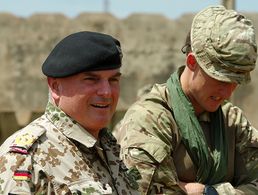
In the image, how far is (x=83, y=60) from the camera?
3.02m

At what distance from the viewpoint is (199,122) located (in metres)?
4.09

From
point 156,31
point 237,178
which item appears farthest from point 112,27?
point 237,178

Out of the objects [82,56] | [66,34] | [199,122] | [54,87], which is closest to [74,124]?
[54,87]

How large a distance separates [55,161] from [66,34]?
20.7m

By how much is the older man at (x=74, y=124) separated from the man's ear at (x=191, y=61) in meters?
0.84

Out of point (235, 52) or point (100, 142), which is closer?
point (100, 142)

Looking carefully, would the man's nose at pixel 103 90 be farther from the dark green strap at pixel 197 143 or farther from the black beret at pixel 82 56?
the dark green strap at pixel 197 143

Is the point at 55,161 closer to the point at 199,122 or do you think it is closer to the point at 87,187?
the point at 87,187

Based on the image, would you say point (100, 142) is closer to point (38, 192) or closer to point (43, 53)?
point (38, 192)

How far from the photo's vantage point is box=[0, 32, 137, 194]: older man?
9.61 feet

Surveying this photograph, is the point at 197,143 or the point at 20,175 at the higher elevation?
the point at 20,175

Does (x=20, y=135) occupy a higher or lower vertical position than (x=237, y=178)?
higher

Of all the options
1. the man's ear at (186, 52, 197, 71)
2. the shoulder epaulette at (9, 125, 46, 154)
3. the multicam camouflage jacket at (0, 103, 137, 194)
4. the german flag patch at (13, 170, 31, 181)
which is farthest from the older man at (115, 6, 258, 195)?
the german flag patch at (13, 170, 31, 181)

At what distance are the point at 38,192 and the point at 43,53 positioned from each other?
69.1 ft
